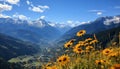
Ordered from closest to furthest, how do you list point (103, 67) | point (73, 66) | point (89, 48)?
point (103, 67) < point (73, 66) < point (89, 48)

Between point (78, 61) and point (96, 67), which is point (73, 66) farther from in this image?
point (96, 67)

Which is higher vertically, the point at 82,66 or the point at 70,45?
the point at 70,45

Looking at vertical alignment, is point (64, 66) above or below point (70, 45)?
below

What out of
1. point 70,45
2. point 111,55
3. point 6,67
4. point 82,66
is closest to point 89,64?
point 82,66

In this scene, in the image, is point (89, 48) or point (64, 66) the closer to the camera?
point (64, 66)

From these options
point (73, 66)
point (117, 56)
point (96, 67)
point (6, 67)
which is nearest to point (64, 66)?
point (73, 66)

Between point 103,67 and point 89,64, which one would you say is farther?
point 89,64

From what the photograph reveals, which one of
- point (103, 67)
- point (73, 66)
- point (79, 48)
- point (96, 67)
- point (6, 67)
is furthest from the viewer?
point (6, 67)

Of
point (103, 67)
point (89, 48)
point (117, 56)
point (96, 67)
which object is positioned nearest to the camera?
point (103, 67)

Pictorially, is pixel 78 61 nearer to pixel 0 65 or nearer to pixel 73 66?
pixel 73 66
